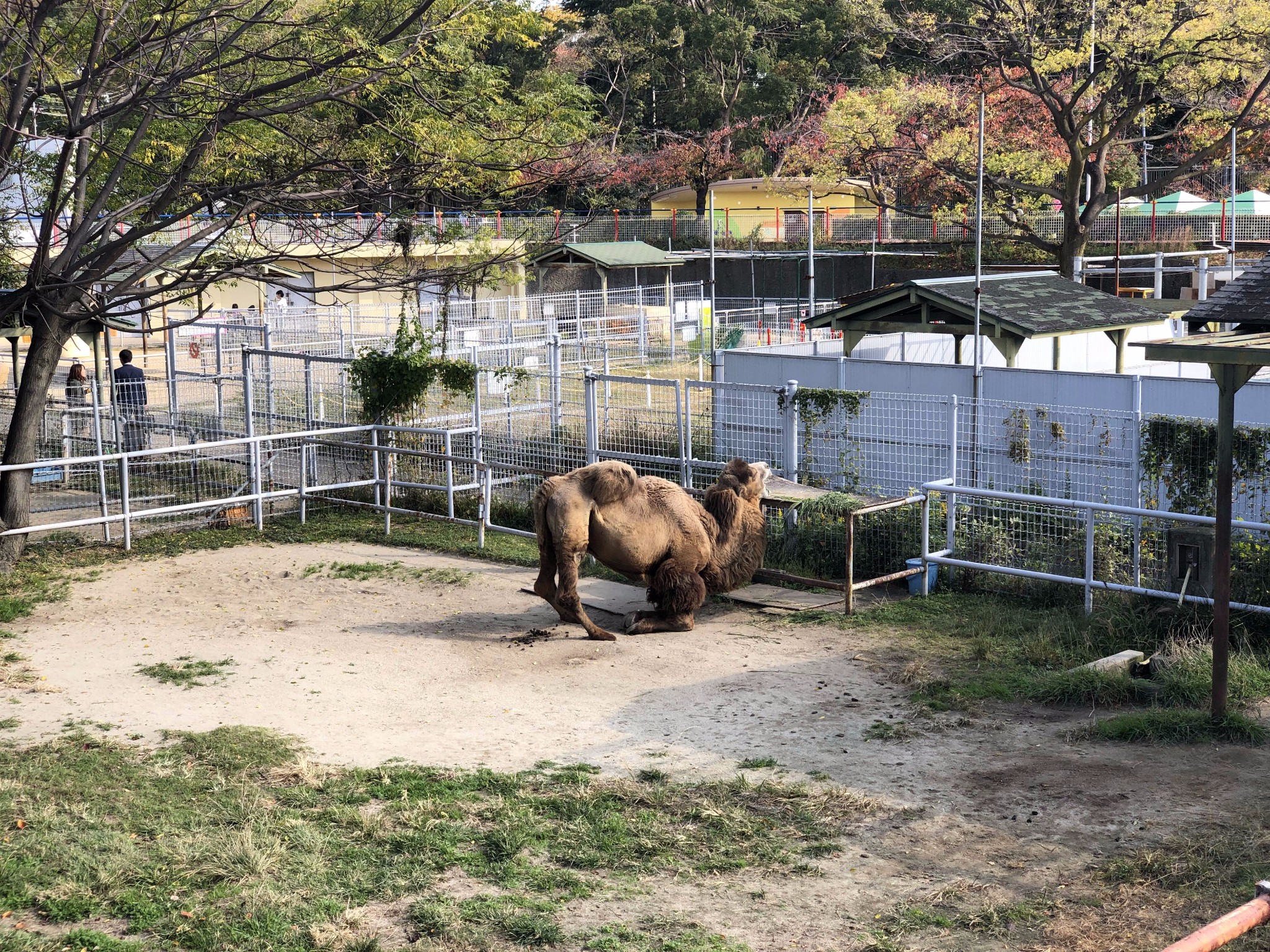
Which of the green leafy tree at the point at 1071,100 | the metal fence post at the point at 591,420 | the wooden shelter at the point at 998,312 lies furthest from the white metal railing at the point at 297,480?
the green leafy tree at the point at 1071,100

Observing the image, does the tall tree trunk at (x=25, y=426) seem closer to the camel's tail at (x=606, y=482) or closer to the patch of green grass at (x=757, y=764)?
the camel's tail at (x=606, y=482)

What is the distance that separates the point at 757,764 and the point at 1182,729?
2.52 meters

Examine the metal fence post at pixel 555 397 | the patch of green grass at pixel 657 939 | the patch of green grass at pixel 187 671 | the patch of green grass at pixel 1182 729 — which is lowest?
the patch of green grass at pixel 657 939

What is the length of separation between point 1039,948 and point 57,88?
35.6 ft

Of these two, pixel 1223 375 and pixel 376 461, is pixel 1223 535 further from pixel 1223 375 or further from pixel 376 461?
pixel 376 461

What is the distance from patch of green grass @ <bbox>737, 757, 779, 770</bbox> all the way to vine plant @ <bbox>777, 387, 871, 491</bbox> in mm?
6419

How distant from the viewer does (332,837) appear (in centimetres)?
650

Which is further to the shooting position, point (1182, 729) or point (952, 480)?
point (952, 480)

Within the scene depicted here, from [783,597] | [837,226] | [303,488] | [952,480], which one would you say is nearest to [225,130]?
[303,488]

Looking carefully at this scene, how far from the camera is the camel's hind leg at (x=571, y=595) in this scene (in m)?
10.4

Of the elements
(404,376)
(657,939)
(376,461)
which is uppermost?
(404,376)

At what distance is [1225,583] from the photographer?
8.02 m

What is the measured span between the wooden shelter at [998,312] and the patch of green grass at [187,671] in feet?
33.8

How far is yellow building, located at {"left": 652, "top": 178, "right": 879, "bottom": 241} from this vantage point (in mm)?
47688
